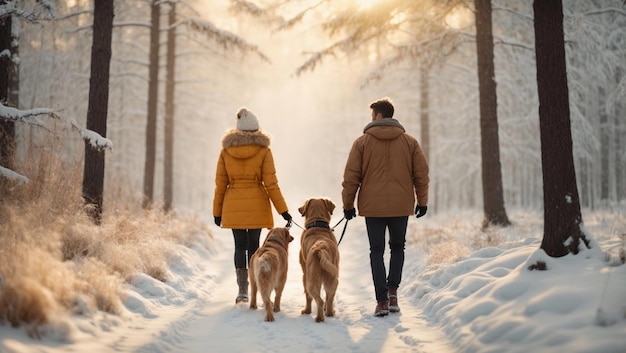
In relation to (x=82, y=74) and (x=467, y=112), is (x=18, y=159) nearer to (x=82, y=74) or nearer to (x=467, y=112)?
(x=82, y=74)

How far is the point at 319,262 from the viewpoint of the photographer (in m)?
4.39

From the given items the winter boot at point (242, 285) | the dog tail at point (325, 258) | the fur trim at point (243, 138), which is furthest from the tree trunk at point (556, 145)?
the winter boot at point (242, 285)

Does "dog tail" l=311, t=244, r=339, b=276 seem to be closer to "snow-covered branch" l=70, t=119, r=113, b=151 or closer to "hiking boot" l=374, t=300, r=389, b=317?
"hiking boot" l=374, t=300, r=389, b=317

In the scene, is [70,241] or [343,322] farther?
[70,241]

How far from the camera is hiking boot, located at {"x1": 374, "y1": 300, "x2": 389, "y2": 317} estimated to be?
14.9 feet

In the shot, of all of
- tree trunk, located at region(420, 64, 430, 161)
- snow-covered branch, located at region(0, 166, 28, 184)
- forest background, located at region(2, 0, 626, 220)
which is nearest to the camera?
snow-covered branch, located at region(0, 166, 28, 184)

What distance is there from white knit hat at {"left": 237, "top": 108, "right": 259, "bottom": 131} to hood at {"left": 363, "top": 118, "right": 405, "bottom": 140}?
157 centimetres

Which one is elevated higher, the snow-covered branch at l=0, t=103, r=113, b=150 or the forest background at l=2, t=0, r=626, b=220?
the forest background at l=2, t=0, r=626, b=220

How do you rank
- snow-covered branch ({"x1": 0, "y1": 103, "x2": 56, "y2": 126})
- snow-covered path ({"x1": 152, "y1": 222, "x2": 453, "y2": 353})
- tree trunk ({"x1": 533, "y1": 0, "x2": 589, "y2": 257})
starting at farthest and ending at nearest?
1. snow-covered branch ({"x1": 0, "y1": 103, "x2": 56, "y2": 126})
2. tree trunk ({"x1": 533, "y1": 0, "x2": 589, "y2": 257})
3. snow-covered path ({"x1": 152, "y1": 222, "x2": 453, "y2": 353})

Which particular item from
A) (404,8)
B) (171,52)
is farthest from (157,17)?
(404,8)

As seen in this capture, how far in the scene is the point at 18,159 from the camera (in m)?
6.58

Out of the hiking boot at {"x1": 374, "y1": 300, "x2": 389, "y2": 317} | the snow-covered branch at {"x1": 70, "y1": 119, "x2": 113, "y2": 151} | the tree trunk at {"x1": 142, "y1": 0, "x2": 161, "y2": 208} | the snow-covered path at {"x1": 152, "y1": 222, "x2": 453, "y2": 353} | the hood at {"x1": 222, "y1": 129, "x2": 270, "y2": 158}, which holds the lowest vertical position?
the snow-covered path at {"x1": 152, "y1": 222, "x2": 453, "y2": 353}

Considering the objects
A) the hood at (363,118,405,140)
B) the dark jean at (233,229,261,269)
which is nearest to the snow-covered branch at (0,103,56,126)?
the dark jean at (233,229,261,269)

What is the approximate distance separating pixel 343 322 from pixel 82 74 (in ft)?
58.5
